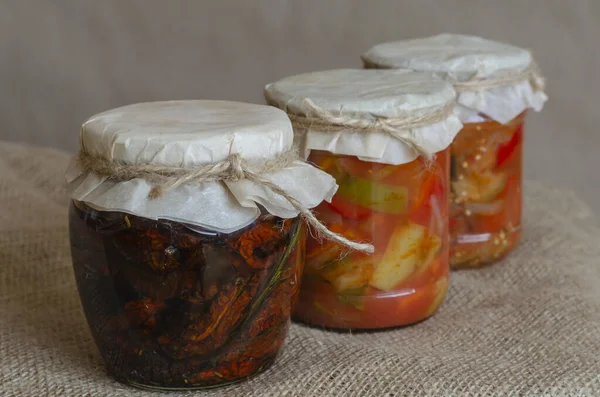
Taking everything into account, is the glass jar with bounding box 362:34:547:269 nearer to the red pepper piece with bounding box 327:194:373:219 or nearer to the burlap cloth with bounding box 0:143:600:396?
the burlap cloth with bounding box 0:143:600:396

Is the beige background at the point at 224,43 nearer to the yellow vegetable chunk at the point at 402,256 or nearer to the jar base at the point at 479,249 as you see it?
the jar base at the point at 479,249

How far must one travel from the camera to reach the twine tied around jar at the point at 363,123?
1068 millimetres

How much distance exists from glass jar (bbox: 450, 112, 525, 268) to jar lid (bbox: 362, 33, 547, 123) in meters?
0.03

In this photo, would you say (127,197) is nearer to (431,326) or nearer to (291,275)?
(291,275)

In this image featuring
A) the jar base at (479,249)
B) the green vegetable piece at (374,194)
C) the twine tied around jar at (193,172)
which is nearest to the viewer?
the twine tied around jar at (193,172)

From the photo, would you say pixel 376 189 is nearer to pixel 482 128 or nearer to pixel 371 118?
pixel 371 118

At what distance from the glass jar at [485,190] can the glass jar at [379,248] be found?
17cm

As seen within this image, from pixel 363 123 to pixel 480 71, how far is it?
0.33 m

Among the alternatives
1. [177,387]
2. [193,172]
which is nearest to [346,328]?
[177,387]

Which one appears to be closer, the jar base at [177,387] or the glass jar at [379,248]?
the jar base at [177,387]

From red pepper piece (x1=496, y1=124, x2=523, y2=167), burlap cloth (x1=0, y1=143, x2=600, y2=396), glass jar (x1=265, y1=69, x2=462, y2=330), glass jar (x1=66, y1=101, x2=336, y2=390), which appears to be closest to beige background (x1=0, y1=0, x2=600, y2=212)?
burlap cloth (x1=0, y1=143, x2=600, y2=396)

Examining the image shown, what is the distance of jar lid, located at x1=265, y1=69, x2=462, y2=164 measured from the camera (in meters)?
1.07

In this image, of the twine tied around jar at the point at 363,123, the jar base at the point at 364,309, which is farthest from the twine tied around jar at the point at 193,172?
the jar base at the point at 364,309

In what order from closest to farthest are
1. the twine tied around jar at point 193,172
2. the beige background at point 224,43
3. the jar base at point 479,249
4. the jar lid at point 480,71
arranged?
the twine tied around jar at point 193,172, the jar lid at point 480,71, the jar base at point 479,249, the beige background at point 224,43
